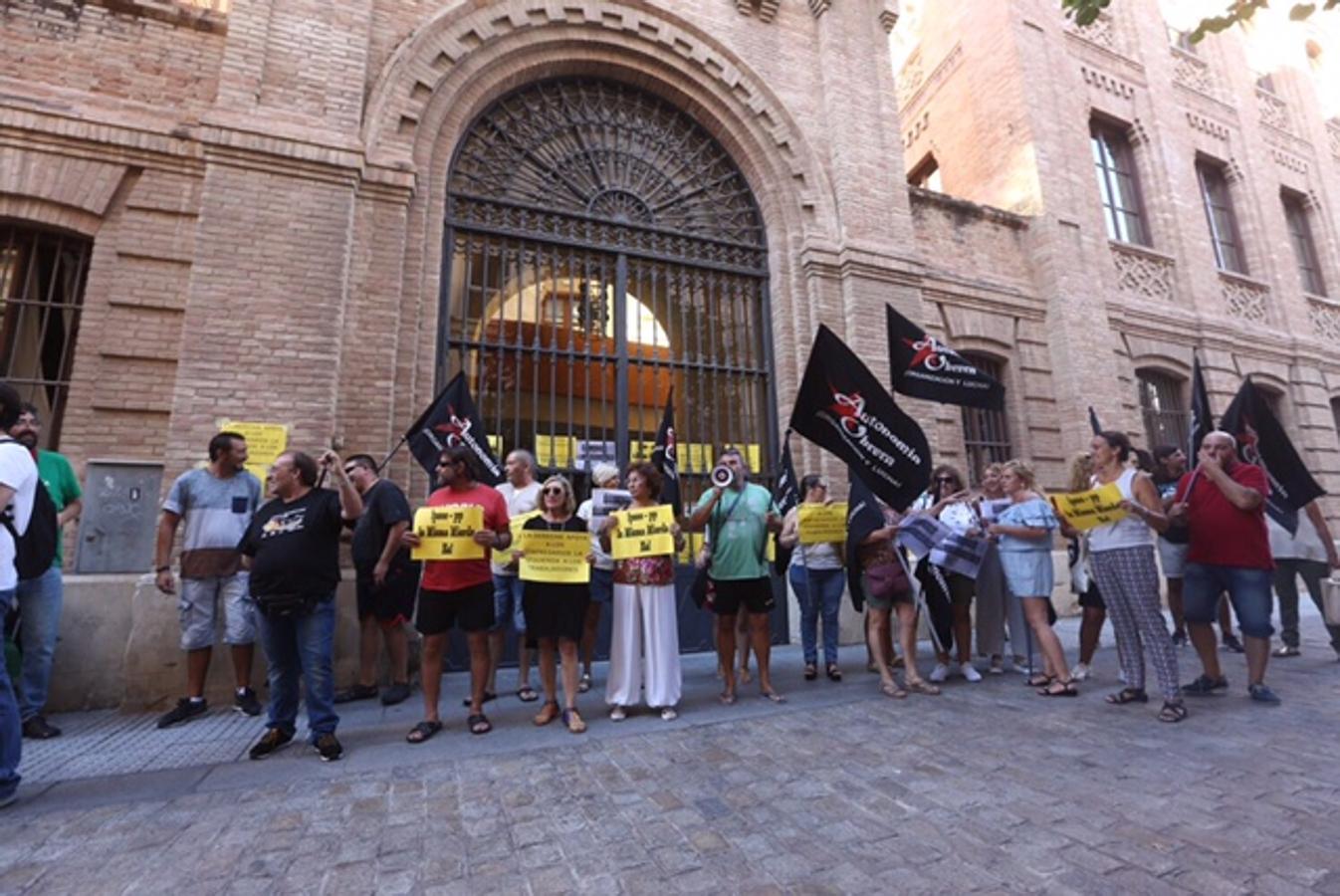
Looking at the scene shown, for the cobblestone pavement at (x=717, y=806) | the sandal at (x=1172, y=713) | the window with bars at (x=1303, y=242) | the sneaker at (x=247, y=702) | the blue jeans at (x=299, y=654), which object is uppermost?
the window with bars at (x=1303, y=242)

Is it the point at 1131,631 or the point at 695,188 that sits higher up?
the point at 695,188

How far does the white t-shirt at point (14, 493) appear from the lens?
11.0 ft

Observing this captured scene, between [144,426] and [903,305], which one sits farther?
[903,305]

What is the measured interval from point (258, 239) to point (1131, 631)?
8.39m

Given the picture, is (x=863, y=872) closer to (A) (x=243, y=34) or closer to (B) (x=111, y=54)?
(A) (x=243, y=34)

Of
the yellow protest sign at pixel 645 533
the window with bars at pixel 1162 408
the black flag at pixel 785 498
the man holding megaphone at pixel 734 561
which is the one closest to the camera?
the yellow protest sign at pixel 645 533

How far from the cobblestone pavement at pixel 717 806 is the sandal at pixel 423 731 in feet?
0.41

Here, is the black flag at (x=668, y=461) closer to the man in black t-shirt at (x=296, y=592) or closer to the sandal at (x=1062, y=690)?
the man in black t-shirt at (x=296, y=592)

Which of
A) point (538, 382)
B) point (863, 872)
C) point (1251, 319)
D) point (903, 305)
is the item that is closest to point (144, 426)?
point (538, 382)

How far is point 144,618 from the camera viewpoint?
5.23 meters

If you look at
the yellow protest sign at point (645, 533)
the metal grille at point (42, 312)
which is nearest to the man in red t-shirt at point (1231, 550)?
the yellow protest sign at point (645, 533)

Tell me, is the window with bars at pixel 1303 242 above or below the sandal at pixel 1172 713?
above

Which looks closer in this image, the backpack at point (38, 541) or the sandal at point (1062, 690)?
the backpack at point (38, 541)

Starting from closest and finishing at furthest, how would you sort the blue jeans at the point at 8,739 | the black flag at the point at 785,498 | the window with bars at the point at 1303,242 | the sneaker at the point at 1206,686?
1. the blue jeans at the point at 8,739
2. the sneaker at the point at 1206,686
3. the black flag at the point at 785,498
4. the window with bars at the point at 1303,242
